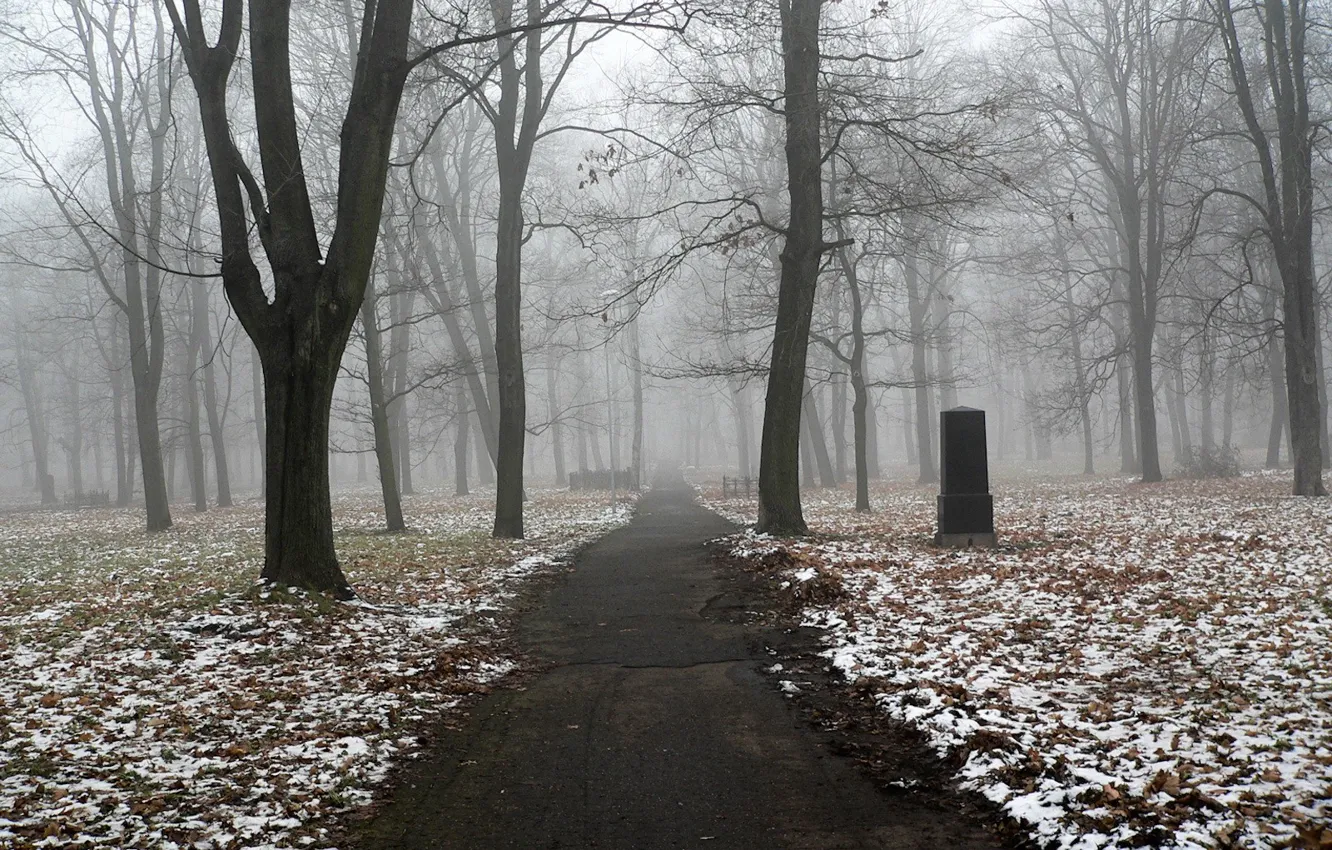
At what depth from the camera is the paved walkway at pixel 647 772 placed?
152 inches

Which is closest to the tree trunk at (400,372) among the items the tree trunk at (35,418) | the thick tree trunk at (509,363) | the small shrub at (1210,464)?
the thick tree trunk at (509,363)

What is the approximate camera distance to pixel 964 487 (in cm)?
1257

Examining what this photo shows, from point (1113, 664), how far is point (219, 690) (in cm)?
586

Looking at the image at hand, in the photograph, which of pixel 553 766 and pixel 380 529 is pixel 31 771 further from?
pixel 380 529

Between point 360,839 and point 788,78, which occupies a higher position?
point 788,78

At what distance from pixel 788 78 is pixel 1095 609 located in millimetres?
9366

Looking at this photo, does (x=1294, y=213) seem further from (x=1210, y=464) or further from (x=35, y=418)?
(x=35, y=418)

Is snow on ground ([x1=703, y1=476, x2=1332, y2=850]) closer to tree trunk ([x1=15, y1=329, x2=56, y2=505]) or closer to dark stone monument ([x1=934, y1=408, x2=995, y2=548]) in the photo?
dark stone monument ([x1=934, y1=408, x2=995, y2=548])

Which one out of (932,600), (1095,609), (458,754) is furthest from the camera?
(932,600)

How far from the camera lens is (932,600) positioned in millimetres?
8609

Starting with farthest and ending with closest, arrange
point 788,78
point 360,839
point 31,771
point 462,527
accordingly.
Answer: point 462,527 < point 788,78 < point 31,771 < point 360,839

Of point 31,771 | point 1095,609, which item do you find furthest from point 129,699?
point 1095,609

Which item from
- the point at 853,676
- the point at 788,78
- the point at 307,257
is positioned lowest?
the point at 853,676

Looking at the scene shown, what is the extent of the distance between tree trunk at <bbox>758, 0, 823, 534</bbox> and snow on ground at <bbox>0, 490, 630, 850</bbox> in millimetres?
3912
